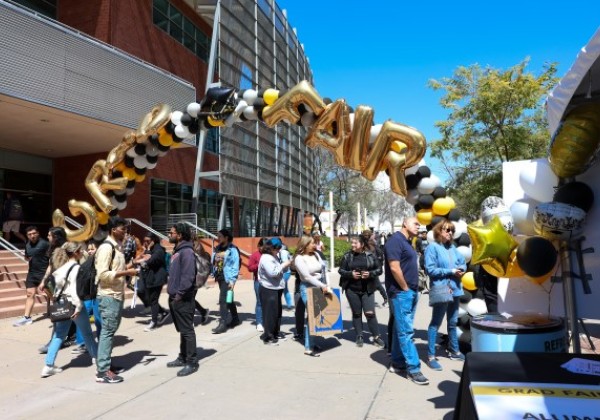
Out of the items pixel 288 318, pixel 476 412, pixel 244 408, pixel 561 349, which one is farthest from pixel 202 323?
pixel 476 412

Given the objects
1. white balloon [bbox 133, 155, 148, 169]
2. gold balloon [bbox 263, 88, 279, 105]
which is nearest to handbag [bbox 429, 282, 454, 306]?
gold balloon [bbox 263, 88, 279, 105]

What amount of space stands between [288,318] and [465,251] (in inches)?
165

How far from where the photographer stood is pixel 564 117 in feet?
9.77

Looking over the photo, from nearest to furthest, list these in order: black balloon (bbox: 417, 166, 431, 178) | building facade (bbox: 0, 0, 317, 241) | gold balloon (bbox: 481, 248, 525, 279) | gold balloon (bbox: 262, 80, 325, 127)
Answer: gold balloon (bbox: 481, 248, 525, 279) → black balloon (bbox: 417, 166, 431, 178) → gold balloon (bbox: 262, 80, 325, 127) → building facade (bbox: 0, 0, 317, 241)

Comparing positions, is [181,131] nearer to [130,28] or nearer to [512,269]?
[512,269]

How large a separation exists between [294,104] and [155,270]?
393 cm

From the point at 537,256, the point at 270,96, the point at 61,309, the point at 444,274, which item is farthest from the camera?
the point at 270,96

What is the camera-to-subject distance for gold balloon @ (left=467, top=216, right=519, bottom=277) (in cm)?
352

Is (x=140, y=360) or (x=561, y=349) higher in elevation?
(x=561, y=349)

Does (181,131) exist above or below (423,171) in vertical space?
above

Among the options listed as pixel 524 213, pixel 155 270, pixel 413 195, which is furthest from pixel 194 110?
pixel 524 213

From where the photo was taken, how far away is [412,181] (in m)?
6.76

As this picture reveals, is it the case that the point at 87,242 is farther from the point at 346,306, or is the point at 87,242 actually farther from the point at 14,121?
the point at 346,306

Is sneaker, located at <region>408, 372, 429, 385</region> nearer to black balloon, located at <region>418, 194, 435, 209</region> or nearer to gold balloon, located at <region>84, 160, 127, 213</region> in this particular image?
black balloon, located at <region>418, 194, 435, 209</region>
